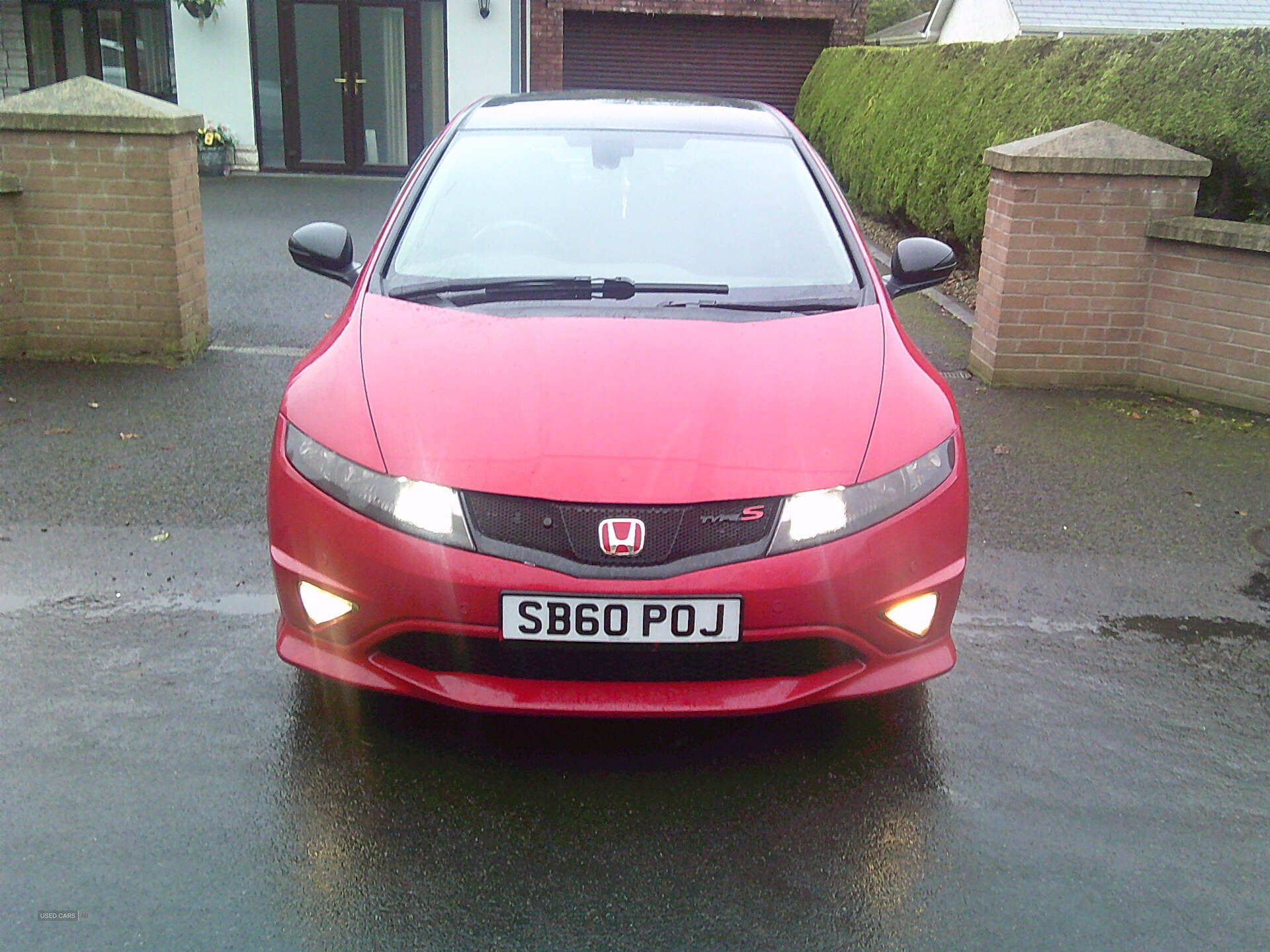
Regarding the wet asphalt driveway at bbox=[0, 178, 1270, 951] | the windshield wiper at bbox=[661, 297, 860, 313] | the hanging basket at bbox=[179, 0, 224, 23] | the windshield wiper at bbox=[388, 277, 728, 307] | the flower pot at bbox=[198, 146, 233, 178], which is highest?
the hanging basket at bbox=[179, 0, 224, 23]

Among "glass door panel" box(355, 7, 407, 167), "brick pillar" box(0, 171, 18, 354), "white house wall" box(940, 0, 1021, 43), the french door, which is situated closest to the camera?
"brick pillar" box(0, 171, 18, 354)

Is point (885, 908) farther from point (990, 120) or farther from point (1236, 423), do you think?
point (990, 120)

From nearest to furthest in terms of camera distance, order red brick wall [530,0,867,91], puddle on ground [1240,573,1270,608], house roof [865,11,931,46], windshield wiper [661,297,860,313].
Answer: windshield wiper [661,297,860,313] < puddle on ground [1240,573,1270,608] < red brick wall [530,0,867,91] < house roof [865,11,931,46]

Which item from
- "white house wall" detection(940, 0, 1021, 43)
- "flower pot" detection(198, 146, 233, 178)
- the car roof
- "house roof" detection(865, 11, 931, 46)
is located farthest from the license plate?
"house roof" detection(865, 11, 931, 46)

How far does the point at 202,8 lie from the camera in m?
18.0

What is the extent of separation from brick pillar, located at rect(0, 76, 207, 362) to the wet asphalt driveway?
198 cm

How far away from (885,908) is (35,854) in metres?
1.80

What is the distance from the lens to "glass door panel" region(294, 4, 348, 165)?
729 inches

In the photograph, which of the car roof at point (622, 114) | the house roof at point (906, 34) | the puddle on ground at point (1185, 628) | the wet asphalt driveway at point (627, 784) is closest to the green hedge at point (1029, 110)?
the wet asphalt driveway at point (627, 784)

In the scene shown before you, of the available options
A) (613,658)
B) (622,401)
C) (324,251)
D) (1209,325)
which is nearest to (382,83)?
(1209,325)

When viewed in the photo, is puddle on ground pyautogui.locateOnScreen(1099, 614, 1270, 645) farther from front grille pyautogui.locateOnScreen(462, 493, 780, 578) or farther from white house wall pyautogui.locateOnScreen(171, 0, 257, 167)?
white house wall pyautogui.locateOnScreen(171, 0, 257, 167)

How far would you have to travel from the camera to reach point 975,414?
6309 millimetres

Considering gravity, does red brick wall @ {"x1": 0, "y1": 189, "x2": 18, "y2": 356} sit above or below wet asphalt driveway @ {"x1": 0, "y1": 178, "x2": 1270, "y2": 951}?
above

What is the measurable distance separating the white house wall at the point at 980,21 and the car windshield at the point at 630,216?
2819cm
